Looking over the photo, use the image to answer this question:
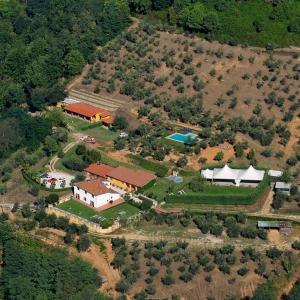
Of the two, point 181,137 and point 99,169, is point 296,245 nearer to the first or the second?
point 181,137

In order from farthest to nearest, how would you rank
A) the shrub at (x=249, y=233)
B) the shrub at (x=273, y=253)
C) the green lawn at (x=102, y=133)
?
the green lawn at (x=102, y=133) → the shrub at (x=249, y=233) → the shrub at (x=273, y=253)

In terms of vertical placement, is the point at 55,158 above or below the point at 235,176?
below

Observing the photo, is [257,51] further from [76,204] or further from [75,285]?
[75,285]

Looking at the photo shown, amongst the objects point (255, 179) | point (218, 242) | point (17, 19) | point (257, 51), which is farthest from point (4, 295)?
point (17, 19)

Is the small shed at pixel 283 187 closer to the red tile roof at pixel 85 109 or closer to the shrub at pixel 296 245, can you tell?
the shrub at pixel 296 245

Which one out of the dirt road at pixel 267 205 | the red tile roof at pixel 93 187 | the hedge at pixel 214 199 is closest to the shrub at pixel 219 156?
the dirt road at pixel 267 205

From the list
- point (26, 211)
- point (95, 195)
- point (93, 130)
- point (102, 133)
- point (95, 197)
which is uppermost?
point (95, 195)

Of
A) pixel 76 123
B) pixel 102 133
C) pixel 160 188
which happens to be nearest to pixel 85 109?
pixel 76 123
